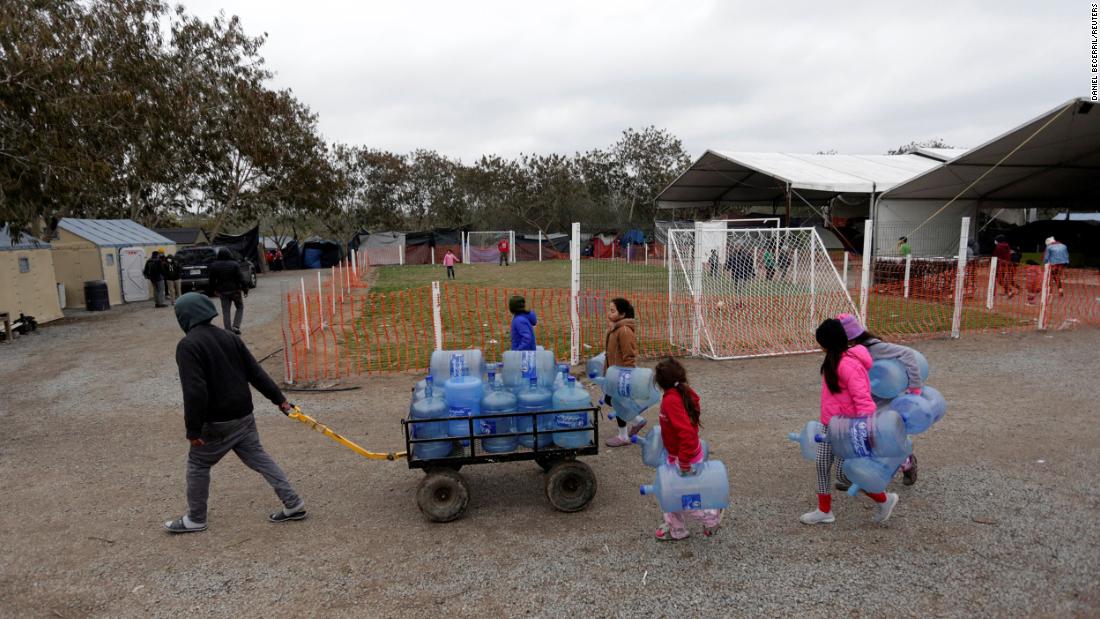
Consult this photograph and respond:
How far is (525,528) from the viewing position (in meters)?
4.29

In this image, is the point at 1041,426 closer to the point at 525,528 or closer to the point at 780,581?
the point at 780,581

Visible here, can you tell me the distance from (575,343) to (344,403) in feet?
10.9

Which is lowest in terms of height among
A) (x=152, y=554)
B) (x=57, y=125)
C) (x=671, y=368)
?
(x=152, y=554)

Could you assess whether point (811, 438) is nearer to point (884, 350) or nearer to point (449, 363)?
point (884, 350)

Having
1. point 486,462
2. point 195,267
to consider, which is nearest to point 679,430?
point 486,462

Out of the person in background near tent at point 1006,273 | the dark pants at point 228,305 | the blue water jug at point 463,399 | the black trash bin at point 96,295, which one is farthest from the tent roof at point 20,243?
the person in background near tent at point 1006,273

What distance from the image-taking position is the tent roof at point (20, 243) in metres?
13.6

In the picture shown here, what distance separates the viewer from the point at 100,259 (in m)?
18.0

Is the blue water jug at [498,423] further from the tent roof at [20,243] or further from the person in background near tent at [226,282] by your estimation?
the tent roof at [20,243]

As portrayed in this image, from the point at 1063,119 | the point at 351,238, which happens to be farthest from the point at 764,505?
the point at 351,238

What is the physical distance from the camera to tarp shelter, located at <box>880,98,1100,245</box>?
1542 cm

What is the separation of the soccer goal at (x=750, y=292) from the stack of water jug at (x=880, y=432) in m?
5.01

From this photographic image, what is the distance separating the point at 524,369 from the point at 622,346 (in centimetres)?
106

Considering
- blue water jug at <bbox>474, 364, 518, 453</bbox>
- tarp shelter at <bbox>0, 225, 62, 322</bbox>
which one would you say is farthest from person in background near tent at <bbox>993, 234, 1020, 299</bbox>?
tarp shelter at <bbox>0, 225, 62, 322</bbox>
